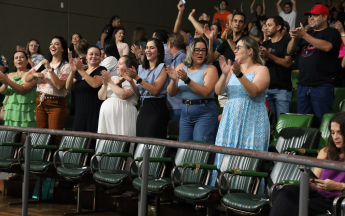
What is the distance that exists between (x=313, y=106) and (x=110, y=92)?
1.79 m

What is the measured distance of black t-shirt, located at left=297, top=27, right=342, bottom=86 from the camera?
170 inches

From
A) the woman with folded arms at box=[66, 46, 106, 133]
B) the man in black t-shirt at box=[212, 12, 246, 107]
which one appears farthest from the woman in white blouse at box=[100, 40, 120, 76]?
the man in black t-shirt at box=[212, 12, 246, 107]

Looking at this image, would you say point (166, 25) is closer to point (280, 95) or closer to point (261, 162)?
point (280, 95)

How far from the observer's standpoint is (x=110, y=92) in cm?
458

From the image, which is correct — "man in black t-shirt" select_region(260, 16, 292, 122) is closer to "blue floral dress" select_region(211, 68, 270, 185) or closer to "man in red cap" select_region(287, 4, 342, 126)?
"man in red cap" select_region(287, 4, 342, 126)

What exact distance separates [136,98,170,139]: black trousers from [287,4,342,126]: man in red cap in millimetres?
1240

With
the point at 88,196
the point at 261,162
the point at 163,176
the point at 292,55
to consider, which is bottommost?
the point at 88,196

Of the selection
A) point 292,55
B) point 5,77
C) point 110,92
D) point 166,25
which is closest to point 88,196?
point 110,92

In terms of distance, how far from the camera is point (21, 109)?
5.26 meters

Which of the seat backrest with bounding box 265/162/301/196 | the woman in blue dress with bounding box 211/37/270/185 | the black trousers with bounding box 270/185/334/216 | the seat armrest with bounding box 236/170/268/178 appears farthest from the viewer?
the woman in blue dress with bounding box 211/37/270/185

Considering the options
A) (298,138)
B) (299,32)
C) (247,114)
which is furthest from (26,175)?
(299,32)

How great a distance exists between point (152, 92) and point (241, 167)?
1.11 meters

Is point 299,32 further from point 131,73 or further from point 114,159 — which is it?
point 114,159

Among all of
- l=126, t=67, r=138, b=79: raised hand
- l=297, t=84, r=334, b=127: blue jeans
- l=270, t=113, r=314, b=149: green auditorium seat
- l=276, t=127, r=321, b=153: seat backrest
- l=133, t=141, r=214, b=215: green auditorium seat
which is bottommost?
l=133, t=141, r=214, b=215: green auditorium seat
